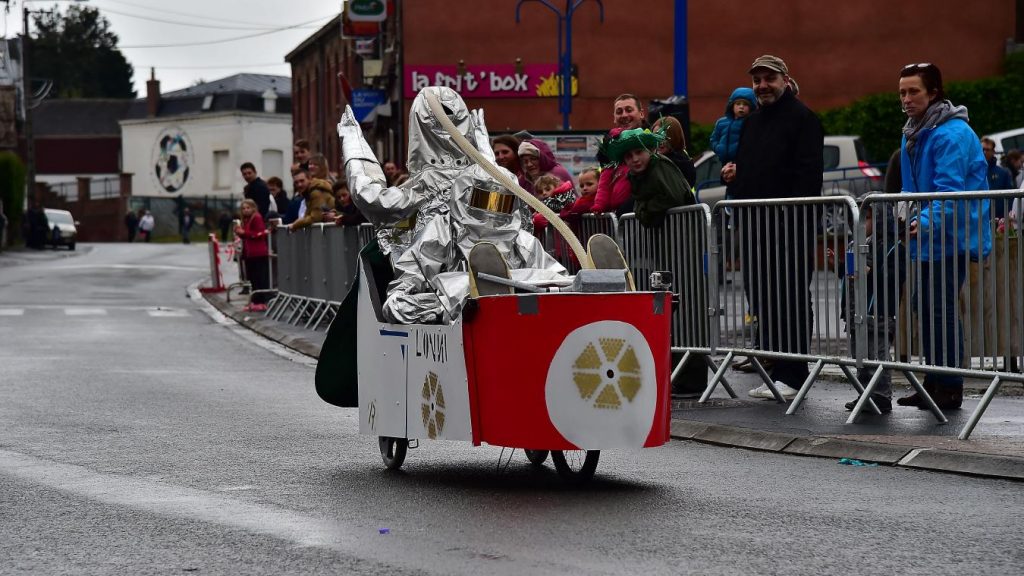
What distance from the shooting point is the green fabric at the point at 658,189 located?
37.0 feet

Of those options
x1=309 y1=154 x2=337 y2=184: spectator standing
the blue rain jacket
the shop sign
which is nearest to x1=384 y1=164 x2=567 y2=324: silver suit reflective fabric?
the blue rain jacket

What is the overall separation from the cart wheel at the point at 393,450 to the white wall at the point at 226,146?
91.0 meters

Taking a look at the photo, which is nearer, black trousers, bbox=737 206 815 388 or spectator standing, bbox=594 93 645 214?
black trousers, bbox=737 206 815 388

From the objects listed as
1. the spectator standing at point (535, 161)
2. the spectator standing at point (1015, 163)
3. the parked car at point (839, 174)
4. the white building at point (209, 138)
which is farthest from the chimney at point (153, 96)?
the spectator standing at point (535, 161)

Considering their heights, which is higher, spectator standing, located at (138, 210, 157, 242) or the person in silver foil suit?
spectator standing, located at (138, 210, 157, 242)

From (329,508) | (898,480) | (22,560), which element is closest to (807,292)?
(898,480)

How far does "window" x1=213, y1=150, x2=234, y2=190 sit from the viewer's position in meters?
101

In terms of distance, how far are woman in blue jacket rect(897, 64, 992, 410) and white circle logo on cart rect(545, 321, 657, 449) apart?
273 cm

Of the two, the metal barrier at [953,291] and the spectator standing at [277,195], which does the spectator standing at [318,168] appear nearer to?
the spectator standing at [277,195]

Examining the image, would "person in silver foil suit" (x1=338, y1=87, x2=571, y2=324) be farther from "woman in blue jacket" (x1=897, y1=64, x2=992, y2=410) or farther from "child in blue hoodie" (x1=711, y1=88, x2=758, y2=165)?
"child in blue hoodie" (x1=711, y1=88, x2=758, y2=165)

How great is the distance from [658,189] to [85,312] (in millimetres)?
14144

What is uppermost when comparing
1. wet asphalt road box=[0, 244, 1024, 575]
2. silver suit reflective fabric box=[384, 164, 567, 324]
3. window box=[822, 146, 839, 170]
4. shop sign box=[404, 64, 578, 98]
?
shop sign box=[404, 64, 578, 98]

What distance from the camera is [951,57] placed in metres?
46.1

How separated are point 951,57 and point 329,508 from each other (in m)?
41.5
